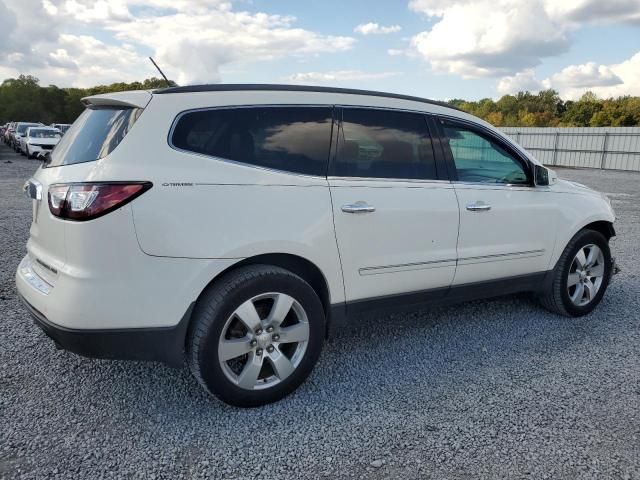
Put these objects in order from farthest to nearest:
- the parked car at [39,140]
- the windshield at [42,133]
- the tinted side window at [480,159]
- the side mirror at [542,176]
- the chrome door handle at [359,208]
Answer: the windshield at [42,133]
the parked car at [39,140]
the side mirror at [542,176]
the tinted side window at [480,159]
the chrome door handle at [359,208]

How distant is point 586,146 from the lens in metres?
30.0

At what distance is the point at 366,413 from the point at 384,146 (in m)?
1.70

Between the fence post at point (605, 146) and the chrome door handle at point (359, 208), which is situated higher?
the chrome door handle at point (359, 208)

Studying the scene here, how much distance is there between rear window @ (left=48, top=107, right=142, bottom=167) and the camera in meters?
2.75

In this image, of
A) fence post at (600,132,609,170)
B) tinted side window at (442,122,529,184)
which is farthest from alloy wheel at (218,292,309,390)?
fence post at (600,132,609,170)

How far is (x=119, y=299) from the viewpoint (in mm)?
2619

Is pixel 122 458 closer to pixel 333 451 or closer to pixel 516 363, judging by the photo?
pixel 333 451

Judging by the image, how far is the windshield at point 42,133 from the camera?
25203 millimetres

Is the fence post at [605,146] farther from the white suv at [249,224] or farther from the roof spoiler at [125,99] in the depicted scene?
the roof spoiler at [125,99]

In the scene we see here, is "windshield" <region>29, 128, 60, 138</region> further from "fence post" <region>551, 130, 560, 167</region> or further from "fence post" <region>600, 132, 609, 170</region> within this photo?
"fence post" <region>600, 132, 609, 170</region>

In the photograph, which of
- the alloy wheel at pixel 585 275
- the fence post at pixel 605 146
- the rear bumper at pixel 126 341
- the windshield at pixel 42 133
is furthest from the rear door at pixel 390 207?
the fence post at pixel 605 146

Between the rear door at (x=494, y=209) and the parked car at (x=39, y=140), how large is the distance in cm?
2393

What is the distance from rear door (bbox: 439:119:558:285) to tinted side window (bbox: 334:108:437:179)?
23 cm

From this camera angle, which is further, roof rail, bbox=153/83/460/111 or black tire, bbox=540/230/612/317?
black tire, bbox=540/230/612/317
